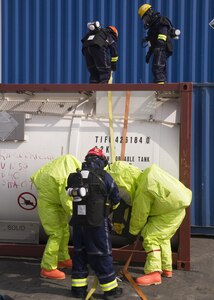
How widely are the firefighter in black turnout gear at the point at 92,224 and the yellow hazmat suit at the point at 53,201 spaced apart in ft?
1.70

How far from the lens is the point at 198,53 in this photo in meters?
7.32

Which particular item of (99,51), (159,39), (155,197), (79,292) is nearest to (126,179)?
(155,197)

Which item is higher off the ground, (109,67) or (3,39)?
(3,39)

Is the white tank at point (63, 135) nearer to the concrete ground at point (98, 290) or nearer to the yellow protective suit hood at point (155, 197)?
the concrete ground at point (98, 290)

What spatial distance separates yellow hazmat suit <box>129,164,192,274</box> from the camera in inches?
A: 180

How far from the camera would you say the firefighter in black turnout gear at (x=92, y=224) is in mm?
4156

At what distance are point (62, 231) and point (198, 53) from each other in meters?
4.06

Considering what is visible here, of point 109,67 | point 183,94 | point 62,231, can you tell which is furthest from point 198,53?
point 62,231

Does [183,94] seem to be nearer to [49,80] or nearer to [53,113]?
[53,113]

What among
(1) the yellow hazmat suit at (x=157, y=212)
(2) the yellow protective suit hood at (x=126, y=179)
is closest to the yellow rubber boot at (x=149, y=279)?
(1) the yellow hazmat suit at (x=157, y=212)

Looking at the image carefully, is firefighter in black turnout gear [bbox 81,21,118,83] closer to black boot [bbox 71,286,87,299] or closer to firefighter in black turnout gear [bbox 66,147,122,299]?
firefighter in black turnout gear [bbox 66,147,122,299]

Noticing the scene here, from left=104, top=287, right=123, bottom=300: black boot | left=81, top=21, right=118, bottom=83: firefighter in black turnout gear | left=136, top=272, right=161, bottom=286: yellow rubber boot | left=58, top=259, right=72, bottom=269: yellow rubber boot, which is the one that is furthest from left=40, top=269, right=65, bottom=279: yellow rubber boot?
left=81, top=21, right=118, bottom=83: firefighter in black turnout gear

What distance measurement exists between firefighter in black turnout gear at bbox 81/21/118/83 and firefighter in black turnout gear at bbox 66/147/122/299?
1.90 m

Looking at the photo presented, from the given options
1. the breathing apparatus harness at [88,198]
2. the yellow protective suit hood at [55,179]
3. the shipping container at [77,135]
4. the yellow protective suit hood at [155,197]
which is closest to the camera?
the breathing apparatus harness at [88,198]
